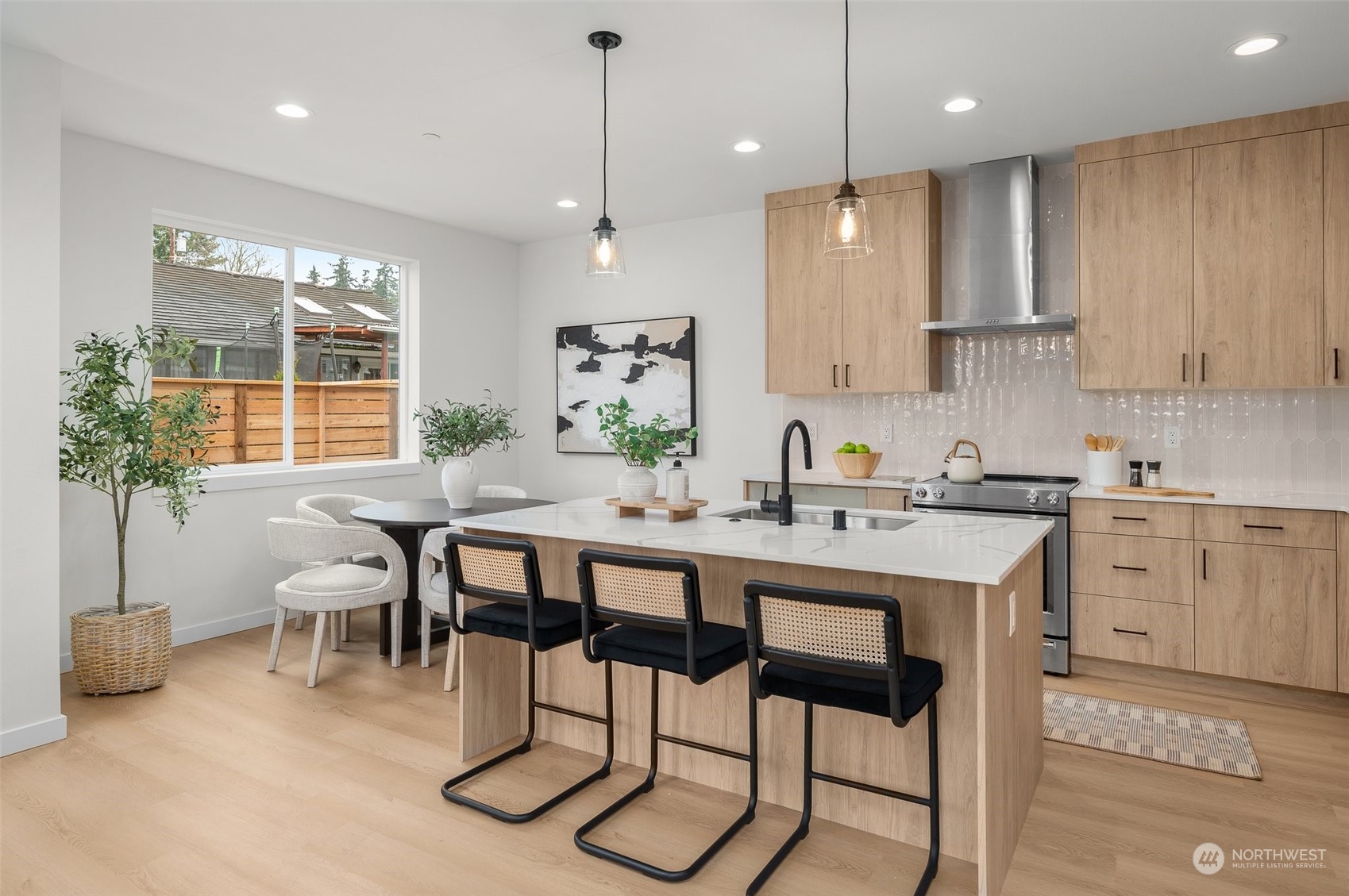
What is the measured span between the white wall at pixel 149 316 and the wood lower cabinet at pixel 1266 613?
4869mm

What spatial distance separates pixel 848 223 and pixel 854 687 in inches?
56.2

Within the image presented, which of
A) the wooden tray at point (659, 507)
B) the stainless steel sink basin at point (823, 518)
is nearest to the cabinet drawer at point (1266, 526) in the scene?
the stainless steel sink basin at point (823, 518)

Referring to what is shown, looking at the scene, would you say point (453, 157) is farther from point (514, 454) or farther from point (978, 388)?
point (978, 388)

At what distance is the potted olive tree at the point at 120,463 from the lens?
3.62 metres

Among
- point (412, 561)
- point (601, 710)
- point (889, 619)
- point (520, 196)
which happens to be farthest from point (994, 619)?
point (520, 196)

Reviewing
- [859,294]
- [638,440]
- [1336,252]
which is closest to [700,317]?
[859,294]

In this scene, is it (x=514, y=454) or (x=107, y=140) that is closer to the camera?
(x=107, y=140)

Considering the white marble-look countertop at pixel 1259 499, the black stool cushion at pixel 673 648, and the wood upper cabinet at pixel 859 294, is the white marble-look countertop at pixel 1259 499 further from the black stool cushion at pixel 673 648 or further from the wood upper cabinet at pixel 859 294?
the black stool cushion at pixel 673 648

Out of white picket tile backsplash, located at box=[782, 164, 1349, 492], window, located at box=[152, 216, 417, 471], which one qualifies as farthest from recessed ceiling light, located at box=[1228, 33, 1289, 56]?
window, located at box=[152, 216, 417, 471]

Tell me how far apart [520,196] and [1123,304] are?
3.55 m

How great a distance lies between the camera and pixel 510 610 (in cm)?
280

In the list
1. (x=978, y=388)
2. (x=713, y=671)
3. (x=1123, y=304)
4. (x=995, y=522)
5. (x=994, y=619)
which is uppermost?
(x=1123, y=304)

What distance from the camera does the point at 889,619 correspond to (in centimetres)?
193

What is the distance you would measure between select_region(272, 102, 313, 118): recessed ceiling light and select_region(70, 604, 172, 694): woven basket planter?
2.41 metres
